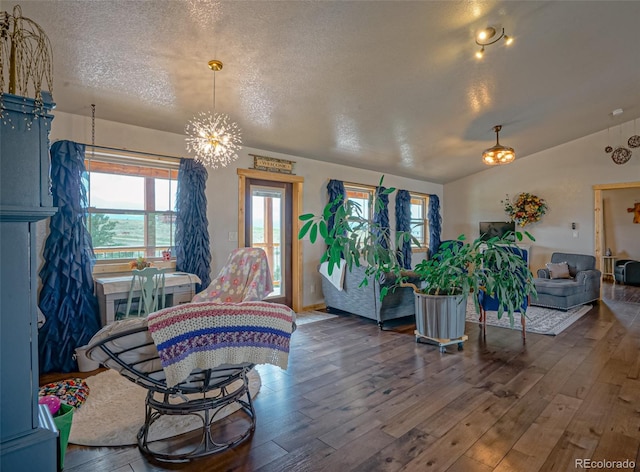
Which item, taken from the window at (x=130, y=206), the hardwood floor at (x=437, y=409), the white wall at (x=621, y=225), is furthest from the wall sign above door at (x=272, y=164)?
the white wall at (x=621, y=225)

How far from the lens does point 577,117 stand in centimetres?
539

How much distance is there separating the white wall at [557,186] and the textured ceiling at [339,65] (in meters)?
1.44

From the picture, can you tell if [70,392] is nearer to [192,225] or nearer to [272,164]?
[192,225]

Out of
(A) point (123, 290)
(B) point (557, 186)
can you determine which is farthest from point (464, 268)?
(B) point (557, 186)

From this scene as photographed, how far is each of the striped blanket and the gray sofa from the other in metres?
2.61

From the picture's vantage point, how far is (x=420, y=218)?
803 cm

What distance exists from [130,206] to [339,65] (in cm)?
272

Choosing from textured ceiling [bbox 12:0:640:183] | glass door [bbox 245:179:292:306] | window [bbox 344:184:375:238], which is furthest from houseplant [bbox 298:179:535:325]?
window [bbox 344:184:375:238]

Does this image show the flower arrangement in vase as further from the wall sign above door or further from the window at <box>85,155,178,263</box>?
the window at <box>85,155,178,263</box>

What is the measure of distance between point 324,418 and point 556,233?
6.77 m

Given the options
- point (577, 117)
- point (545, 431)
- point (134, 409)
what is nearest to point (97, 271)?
point (134, 409)

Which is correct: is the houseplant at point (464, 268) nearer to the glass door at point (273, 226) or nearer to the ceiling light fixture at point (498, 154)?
the glass door at point (273, 226)

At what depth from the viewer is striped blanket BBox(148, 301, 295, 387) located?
165 cm

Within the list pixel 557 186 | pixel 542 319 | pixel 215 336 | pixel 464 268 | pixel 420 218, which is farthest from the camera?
pixel 420 218
